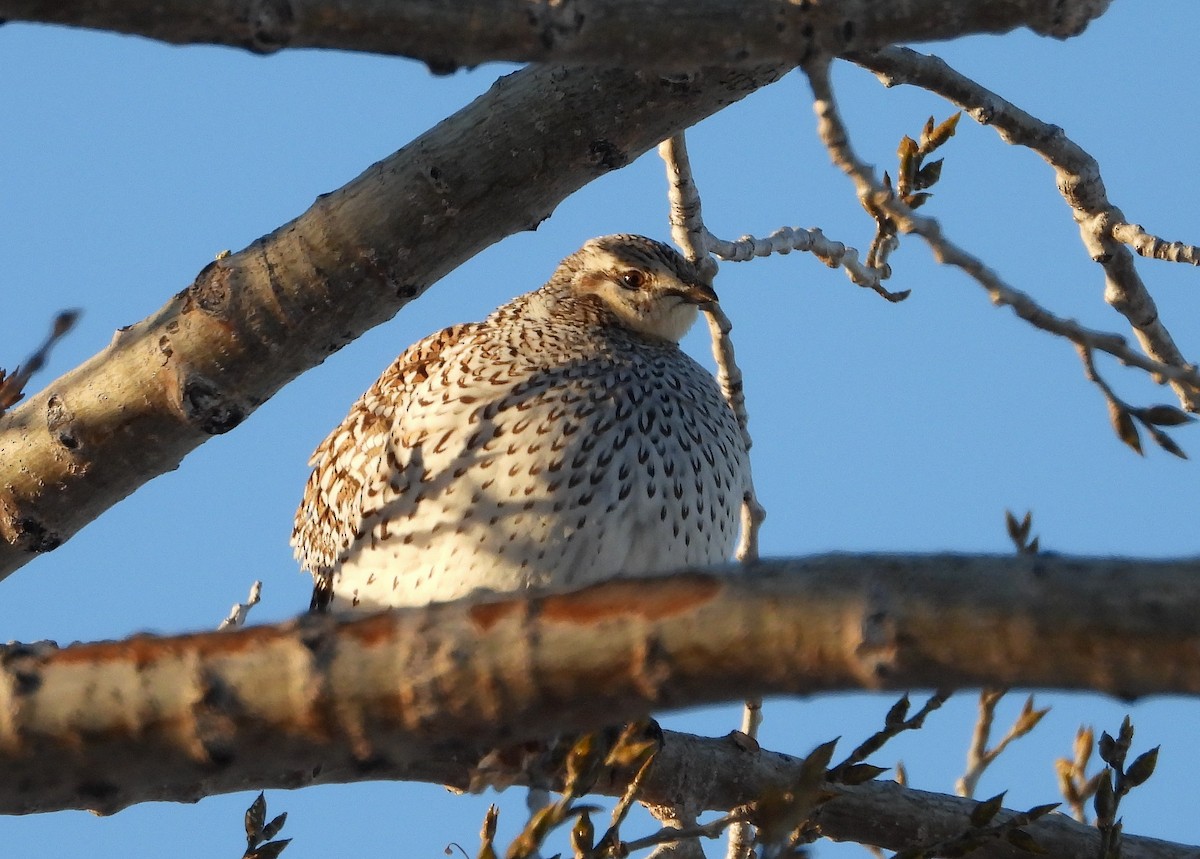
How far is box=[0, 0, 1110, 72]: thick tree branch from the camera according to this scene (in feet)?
8.54

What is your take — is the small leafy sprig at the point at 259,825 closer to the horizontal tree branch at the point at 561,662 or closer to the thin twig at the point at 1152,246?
the horizontal tree branch at the point at 561,662

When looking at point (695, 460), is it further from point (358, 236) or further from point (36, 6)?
point (36, 6)

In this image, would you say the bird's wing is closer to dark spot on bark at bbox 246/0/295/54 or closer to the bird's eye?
the bird's eye

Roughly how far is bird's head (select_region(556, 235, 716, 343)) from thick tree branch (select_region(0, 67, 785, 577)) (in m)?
2.21

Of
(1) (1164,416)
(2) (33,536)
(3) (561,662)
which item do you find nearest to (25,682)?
(3) (561,662)

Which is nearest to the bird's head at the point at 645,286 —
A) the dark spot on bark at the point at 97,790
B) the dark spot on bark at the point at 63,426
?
the dark spot on bark at the point at 63,426

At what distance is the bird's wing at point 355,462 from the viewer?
218 inches

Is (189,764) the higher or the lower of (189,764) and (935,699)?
the lower

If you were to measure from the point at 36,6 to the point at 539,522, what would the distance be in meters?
2.80

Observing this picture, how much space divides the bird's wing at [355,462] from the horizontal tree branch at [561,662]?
3026mm

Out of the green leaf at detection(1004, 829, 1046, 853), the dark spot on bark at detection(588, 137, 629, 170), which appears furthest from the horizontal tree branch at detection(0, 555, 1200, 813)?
the green leaf at detection(1004, 829, 1046, 853)

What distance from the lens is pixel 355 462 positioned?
18.7 ft

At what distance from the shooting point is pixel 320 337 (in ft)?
12.9

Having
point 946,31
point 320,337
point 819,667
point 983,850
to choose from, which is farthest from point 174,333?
point 983,850
